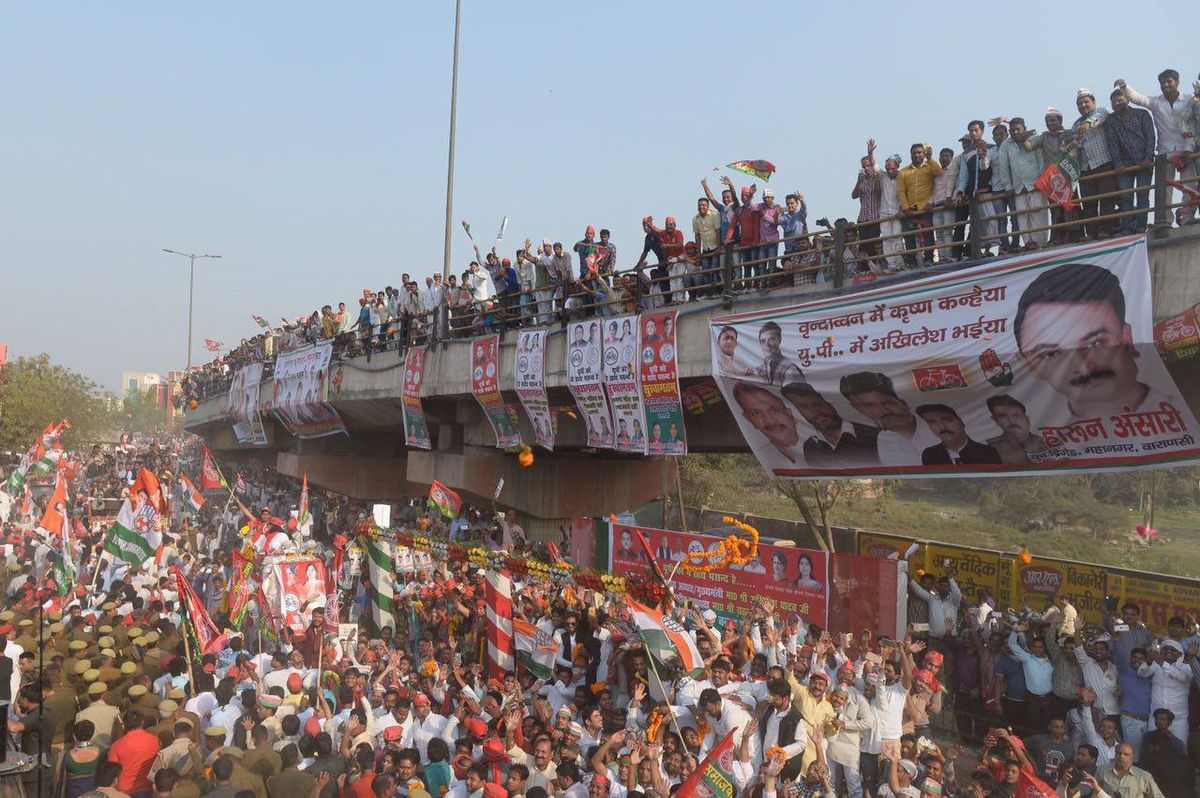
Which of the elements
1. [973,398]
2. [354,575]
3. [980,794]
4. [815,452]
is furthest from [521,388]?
[980,794]

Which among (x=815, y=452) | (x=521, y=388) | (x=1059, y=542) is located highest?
(x=521, y=388)

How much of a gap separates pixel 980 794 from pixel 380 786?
153 inches

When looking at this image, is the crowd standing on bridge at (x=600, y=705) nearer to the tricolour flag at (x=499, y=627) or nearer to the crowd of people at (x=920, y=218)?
the tricolour flag at (x=499, y=627)

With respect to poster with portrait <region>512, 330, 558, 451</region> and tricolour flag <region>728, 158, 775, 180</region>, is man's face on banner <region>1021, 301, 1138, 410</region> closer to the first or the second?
tricolour flag <region>728, 158, 775, 180</region>

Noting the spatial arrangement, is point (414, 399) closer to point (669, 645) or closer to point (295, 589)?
point (295, 589)

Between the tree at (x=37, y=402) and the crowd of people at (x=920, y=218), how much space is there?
4387cm

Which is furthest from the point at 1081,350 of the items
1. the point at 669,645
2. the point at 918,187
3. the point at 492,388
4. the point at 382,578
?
the point at 492,388

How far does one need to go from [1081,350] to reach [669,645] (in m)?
4.17

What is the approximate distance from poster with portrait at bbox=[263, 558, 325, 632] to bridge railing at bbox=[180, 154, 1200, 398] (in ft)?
16.3

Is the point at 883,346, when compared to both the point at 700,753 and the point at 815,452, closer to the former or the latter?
the point at 815,452

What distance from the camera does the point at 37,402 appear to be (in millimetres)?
51688

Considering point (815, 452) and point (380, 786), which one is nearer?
point (380, 786)

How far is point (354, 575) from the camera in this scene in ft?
53.5

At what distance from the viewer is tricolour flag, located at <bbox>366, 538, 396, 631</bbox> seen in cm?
1259
